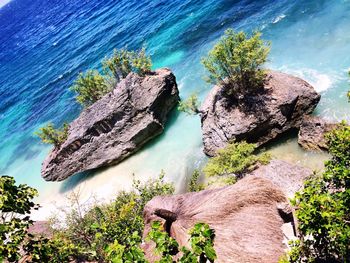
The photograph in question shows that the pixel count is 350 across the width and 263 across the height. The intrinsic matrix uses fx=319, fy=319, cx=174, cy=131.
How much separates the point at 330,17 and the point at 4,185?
28.1 m

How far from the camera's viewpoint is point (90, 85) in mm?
26906

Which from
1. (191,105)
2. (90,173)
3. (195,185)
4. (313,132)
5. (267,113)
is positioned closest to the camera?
(313,132)

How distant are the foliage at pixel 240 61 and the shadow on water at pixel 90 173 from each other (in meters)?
6.42

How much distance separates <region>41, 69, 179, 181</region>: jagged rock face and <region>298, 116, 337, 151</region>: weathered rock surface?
10352 mm

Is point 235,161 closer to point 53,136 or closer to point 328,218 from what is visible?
point 328,218

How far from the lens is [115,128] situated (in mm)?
23578

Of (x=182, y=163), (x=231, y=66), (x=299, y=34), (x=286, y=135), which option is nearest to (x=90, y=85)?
(x=182, y=163)

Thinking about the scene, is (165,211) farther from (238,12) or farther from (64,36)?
(64,36)

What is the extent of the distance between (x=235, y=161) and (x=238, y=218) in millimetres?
5577

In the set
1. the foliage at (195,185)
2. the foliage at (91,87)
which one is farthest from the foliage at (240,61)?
the foliage at (91,87)

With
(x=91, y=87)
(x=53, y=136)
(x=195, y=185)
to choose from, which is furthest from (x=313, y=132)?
(x=53, y=136)

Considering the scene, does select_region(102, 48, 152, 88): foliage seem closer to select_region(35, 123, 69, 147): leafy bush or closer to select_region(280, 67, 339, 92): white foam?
select_region(35, 123, 69, 147): leafy bush

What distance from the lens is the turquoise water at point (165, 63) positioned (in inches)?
874

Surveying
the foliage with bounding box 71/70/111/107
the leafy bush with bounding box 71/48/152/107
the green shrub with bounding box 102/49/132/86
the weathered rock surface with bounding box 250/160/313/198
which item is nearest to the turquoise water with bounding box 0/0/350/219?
the weathered rock surface with bounding box 250/160/313/198
